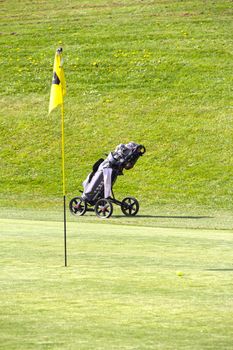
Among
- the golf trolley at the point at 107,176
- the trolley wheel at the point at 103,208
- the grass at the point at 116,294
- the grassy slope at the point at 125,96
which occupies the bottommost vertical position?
the grass at the point at 116,294

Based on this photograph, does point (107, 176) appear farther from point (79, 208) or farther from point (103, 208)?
point (79, 208)

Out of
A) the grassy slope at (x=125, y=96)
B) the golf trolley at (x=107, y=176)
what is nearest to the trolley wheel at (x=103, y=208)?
the golf trolley at (x=107, y=176)

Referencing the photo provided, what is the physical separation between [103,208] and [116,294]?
17970 millimetres

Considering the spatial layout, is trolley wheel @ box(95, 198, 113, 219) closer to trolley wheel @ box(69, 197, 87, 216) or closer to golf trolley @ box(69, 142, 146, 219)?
golf trolley @ box(69, 142, 146, 219)

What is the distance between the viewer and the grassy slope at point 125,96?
40.7m

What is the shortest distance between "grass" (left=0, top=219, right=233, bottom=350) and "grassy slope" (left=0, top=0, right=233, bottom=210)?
18.4 m

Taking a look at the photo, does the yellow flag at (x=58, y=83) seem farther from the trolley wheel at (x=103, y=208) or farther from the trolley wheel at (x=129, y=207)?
the trolley wheel at (x=129, y=207)

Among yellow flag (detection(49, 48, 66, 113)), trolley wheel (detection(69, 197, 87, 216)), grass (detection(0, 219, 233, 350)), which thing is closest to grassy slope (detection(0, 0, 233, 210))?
trolley wheel (detection(69, 197, 87, 216))

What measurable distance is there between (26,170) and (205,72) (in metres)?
14.8

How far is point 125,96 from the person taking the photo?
50688 millimetres

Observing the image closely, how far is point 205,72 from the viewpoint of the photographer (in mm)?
53562

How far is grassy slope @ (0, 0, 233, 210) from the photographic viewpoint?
4072 cm

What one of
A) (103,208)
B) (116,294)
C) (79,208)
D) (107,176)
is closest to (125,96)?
(79,208)

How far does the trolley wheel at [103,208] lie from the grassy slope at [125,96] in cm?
630
